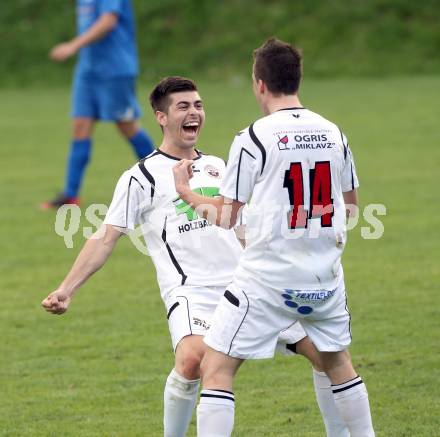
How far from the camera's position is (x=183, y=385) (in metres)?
5.08

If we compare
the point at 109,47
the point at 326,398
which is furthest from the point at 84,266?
the point at 109,47

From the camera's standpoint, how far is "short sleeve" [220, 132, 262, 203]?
15.0 feet

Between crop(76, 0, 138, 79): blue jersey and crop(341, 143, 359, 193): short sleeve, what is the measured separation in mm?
7538

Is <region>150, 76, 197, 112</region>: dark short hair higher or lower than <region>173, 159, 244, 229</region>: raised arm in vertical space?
higher

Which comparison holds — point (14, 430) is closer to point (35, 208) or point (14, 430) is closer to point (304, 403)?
point (304, 403)

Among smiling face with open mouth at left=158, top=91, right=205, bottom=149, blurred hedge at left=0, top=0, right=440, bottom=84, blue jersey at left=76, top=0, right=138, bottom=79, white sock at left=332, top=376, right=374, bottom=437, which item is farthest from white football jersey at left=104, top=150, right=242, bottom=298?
blurred hedge at left=0, top=0, right=440, bottom=84

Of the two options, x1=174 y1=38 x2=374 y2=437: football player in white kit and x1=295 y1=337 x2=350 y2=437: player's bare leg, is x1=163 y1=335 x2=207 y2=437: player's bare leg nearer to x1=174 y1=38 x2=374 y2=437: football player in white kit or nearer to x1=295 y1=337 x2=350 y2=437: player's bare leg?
x1=174 y1=38 x2=374 y2=437: football player in white kit

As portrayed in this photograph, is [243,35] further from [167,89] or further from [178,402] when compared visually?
[178,402]

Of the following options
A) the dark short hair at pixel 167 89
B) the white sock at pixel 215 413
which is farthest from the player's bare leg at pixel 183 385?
the dark short hair at pixel 167 89

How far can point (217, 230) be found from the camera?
17.5 feet

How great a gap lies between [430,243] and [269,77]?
571cm

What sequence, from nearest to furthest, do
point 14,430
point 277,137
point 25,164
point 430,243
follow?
point 277,137 < point 14,430 < point 430,243 < point 25,164

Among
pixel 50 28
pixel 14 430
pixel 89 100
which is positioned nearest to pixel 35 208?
pixel 89 100

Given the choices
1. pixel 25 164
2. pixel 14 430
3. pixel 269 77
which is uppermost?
pixel 25 164
